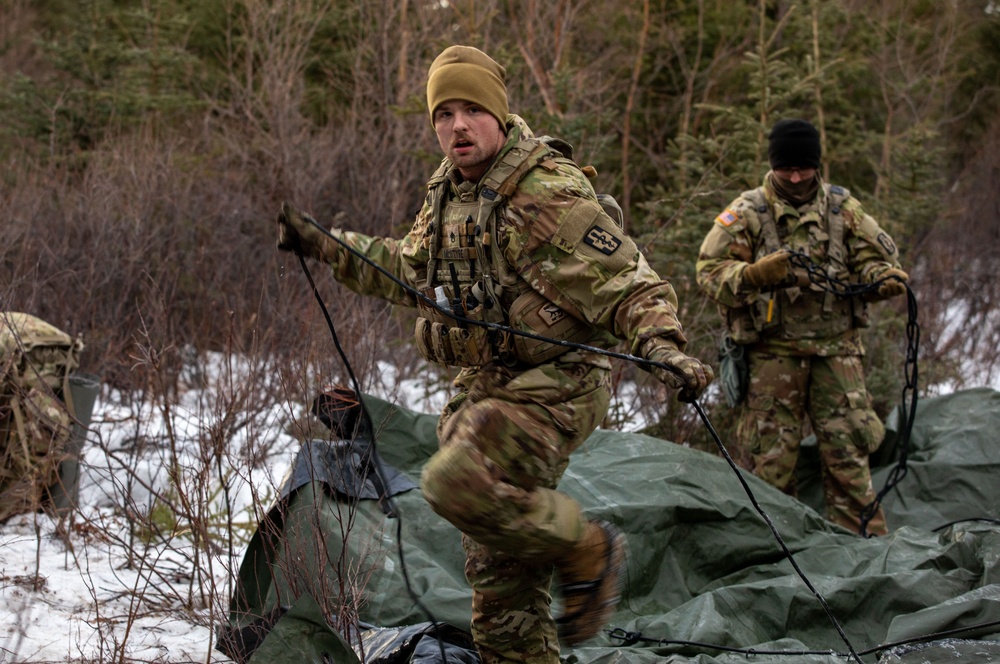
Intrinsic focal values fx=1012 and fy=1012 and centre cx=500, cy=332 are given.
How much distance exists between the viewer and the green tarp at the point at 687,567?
3617 millimetres

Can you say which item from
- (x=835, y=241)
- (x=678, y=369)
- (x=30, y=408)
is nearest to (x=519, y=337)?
(x=678, y=369)

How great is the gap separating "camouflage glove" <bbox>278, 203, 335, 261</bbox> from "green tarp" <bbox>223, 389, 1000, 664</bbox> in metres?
0.81

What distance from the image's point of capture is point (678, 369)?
2.73 meters

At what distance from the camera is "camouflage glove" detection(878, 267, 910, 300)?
5109 millimetres

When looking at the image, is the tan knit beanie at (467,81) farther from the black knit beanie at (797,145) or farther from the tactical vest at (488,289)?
the black knit beanie at (797,145)

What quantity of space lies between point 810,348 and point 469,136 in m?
2.93

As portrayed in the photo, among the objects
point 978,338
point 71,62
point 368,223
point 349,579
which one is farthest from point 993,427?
point 71,62

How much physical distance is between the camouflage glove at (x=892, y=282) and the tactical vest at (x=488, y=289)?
2584 millimetres

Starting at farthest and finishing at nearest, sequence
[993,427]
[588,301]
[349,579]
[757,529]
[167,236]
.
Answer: [167,236] < [993,427] < [757,529] < [349,579] < [588,301]

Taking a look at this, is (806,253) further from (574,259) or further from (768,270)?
(574,259)

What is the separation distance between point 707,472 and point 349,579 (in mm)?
2109

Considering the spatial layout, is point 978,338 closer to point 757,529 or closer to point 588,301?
point 757,529

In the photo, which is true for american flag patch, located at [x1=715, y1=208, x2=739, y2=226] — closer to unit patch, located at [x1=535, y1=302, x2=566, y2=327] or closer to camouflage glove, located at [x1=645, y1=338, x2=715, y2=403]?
unit patch, located at [x1=535, y1=302, x2=566, y2=327]

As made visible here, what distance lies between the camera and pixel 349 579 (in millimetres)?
3307
